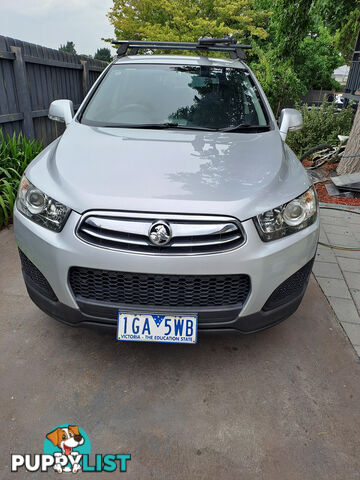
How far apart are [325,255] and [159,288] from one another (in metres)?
2.54

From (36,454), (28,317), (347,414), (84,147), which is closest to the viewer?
(36,454)

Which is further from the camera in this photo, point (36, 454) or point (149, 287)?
point (149, 287)

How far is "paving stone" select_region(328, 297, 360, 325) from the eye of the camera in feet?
9.32

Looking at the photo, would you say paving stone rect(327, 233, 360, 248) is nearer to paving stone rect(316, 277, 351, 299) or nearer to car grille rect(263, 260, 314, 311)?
paving stone rect(316, 277, 351, 299)

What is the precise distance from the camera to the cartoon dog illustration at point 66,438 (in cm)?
178

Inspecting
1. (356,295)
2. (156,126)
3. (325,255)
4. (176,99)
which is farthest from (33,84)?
(356,295)

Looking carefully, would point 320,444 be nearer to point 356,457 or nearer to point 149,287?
point 356,457

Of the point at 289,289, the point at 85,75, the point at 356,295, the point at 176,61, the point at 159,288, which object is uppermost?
the point at 176,61

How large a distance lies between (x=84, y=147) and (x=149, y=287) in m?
1.08

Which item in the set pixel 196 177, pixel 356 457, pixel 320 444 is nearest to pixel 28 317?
pixel 196 177

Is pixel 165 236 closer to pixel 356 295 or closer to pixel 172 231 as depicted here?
pixel 172 231

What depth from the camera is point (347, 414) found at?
202 cm

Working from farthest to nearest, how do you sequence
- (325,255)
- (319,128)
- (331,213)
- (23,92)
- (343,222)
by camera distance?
(319,128), (23,92), (331,213), (343,222), (325,255)

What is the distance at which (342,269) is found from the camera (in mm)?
3557
